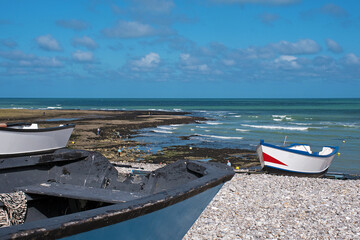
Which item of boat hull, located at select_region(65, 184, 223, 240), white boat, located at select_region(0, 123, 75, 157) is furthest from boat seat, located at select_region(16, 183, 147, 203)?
white boat, located at select_region(0, 123, 75, 157)

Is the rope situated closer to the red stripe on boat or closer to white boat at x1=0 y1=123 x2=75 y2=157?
white boat at x1=0 y1=123 x2=75 y2=157

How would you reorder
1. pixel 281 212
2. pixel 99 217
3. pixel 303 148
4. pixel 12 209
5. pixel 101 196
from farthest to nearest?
1. pixel 303 148
2. pixel 281 212
3. pixel 101 196
4. pixel 12 209
5. pixel 99 217

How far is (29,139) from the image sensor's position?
584 inches

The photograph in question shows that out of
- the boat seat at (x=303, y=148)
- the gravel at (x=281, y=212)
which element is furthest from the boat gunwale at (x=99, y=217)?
the boat seat at (x=303, y=148)

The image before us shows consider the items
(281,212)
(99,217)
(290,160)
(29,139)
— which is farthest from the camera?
(290,160)

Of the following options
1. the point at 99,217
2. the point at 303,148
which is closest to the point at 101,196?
the point at 99,217

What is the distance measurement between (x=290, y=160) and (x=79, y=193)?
11.3 meters

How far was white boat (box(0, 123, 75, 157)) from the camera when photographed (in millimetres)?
13633

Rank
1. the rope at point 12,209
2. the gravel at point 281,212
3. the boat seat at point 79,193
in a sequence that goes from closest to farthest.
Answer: the rope at point 12,209 < the boat seat at point 79,193 < the gravel at point 281,212

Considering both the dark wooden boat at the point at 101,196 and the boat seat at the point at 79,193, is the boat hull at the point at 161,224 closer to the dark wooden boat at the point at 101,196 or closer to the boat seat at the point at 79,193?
the dark wooden boat at the point at 101,196

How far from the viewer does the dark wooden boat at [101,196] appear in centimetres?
323

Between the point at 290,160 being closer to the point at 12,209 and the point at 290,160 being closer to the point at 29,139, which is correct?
the point at 29,139

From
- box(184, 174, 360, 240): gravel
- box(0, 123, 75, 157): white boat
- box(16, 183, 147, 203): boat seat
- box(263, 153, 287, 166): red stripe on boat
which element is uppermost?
box(16, 183, 147, 203): boat seat

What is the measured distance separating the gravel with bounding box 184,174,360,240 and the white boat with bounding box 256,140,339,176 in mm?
2358
